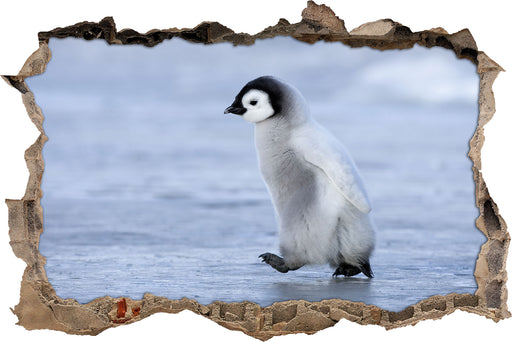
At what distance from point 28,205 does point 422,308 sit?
3.73ft

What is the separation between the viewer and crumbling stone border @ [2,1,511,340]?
94.5 inches

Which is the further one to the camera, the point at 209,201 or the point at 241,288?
the point at 209,201

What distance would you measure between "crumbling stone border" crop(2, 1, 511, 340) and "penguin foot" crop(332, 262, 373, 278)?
29 cm

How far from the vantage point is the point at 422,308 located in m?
2.42

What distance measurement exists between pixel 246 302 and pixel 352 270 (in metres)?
0.45

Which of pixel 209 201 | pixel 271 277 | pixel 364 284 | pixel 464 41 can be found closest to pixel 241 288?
pixel 271 277

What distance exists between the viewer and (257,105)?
106 inches

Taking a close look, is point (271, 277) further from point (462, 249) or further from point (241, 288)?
point (462, 249)

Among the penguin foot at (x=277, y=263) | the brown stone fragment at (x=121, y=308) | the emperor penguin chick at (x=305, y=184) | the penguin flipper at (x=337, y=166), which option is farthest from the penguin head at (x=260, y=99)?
the brown stone fragment at (x=121, y=308)

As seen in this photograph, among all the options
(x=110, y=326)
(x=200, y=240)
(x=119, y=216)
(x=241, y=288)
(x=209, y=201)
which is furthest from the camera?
(x=209, y=201)

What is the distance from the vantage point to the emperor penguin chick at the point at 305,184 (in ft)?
8.59

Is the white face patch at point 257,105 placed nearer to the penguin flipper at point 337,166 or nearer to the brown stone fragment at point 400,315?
the penguin flipper at point 337,166

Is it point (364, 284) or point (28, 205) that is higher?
point (28, 205)

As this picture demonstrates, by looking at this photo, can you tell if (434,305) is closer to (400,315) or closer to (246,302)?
(400,315)
